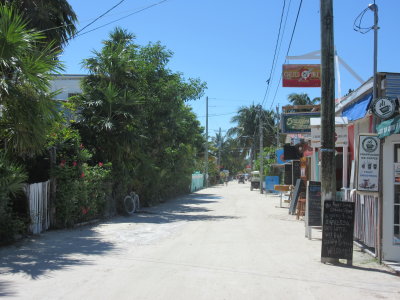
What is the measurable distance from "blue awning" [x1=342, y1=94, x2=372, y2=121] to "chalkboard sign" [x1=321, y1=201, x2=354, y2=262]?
2.71 meters

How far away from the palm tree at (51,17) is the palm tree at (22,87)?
379cm

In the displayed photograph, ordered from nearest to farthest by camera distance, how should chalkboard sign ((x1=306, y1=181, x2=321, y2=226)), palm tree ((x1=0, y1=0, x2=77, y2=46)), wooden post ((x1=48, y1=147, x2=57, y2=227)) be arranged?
chalkboard sign ((x1=306, y1=181, x2=321, y2=226))
wooden post ((x1=48, y1=147, x2=57, y2=227))
palm tree ((x1=0, y1=0, x2=77, y2=46))

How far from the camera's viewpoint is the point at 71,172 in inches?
474

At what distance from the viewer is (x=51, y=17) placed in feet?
46.1

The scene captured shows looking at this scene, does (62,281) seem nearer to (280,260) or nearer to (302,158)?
(280,260)

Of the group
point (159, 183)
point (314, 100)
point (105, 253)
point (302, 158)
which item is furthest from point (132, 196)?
point (314, 100)

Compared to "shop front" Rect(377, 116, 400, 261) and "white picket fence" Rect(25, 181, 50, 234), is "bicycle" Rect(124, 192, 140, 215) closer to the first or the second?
"white picket fence" Rect(25, 181, 50, 234)

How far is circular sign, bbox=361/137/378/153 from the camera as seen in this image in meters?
8.00

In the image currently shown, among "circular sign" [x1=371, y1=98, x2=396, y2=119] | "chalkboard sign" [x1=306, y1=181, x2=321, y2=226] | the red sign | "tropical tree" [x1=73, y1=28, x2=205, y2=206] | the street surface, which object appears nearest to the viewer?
the street surface

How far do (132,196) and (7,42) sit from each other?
11167 mm

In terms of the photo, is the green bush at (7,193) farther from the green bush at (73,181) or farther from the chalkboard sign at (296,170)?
the chalkboard sign at (296,170)

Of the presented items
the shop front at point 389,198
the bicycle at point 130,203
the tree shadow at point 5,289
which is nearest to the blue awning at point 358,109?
the shop front at point 389,198

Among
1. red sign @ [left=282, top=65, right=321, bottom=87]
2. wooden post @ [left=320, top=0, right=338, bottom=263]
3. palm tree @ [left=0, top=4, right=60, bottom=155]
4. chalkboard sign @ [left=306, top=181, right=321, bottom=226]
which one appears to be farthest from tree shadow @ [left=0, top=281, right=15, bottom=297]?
red sign @ [left=282, top=65, right=321, bottom=87]

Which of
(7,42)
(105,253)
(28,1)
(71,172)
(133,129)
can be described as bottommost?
(105,253)
